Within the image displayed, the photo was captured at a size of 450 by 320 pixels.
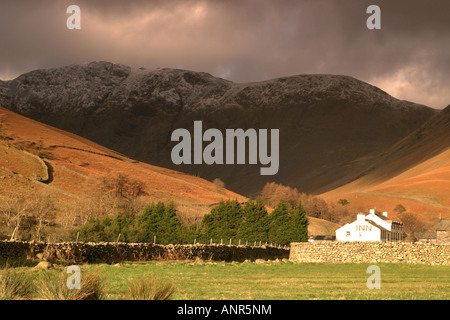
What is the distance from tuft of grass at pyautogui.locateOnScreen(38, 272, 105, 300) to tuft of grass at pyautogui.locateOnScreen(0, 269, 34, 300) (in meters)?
0.47

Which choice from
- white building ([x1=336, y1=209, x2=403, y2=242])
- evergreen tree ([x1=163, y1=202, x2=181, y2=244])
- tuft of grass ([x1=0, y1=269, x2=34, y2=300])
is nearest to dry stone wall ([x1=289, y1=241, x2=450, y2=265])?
evergreen tree ([x1=163, y1=202, x2=181, y2=244])

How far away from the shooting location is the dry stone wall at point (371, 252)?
52594mm

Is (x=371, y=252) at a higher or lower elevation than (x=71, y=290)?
lower

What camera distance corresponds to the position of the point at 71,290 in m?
13.0

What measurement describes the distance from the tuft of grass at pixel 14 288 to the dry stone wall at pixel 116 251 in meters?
18.3

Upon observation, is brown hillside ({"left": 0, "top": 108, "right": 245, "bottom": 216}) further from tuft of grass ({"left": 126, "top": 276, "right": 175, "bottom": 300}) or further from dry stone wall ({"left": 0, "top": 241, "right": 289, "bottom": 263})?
tuft of grass ({"left": 126, "top": 276, "right": 175, "bottom": 300})

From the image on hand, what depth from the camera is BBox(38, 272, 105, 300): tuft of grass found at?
42.0 ft

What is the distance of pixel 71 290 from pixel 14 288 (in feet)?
6.68

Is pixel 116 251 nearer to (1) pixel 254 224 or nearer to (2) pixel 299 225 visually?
(1) pixel 254 224

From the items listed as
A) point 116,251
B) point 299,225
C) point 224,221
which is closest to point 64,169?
point 224,221

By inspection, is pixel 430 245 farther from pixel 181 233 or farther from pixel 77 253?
pixel 77 253

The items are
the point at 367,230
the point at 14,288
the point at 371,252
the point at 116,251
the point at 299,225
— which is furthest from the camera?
the point at 367,230

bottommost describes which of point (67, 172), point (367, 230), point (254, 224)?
point (367, 230)
